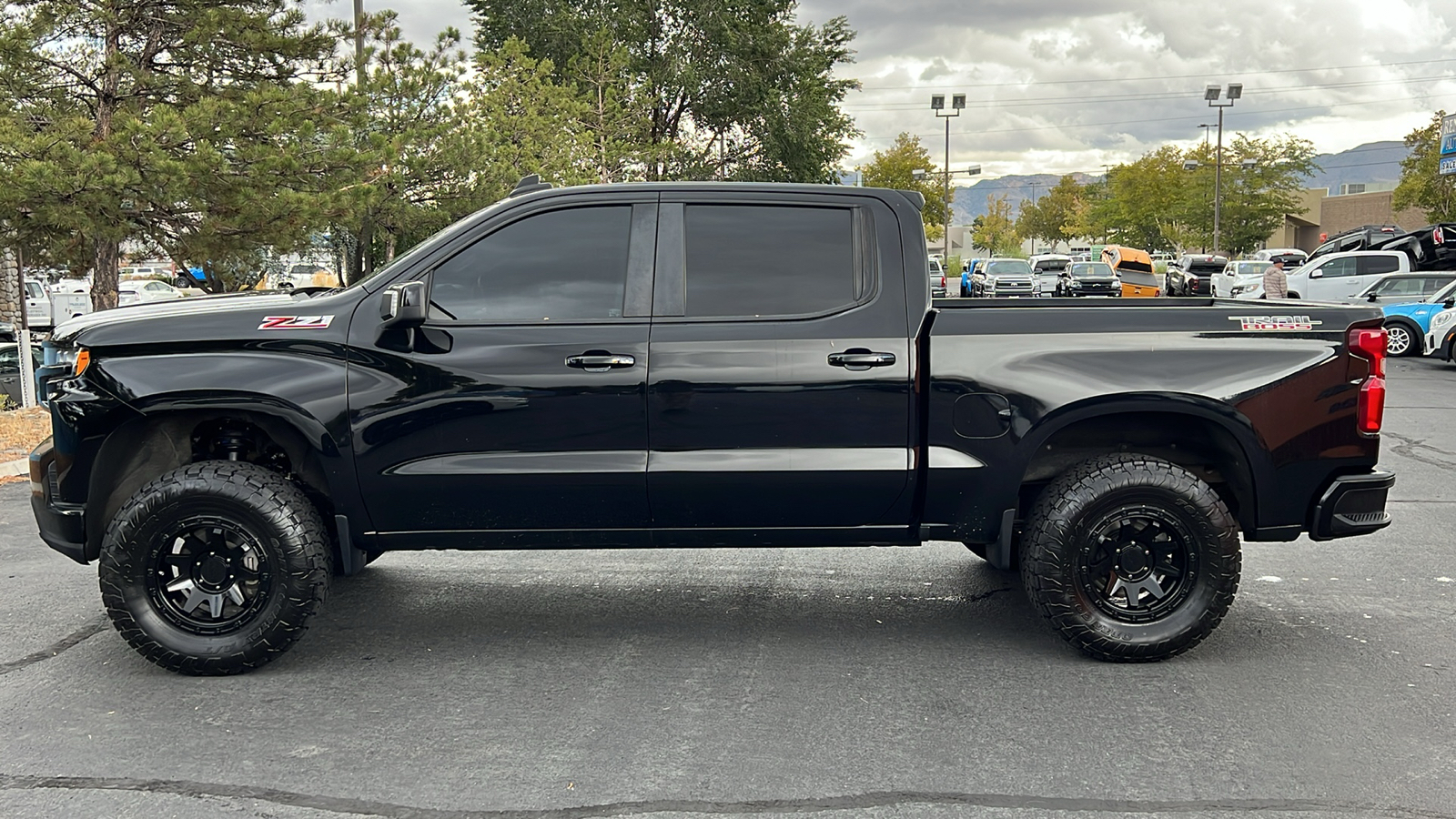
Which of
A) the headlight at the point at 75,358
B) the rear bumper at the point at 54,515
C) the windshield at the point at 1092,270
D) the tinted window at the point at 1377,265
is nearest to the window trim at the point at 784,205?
the headlight at the point at 75,358

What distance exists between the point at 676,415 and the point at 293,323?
60.9 inches

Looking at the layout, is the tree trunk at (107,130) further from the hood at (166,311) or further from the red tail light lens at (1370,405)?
the red tail light lens at (1370,405)

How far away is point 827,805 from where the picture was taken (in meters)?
3.67

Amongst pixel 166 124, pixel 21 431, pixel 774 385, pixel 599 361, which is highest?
pixel 166 124

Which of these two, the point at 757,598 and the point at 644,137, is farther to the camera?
the point at 644,137

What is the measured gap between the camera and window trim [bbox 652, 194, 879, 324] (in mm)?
4949

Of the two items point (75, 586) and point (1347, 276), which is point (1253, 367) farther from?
point (1347, 276)

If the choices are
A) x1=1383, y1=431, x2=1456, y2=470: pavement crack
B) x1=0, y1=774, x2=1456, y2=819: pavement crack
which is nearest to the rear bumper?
x1=0, y1=774, x2=1456, y2=819: pavement crack

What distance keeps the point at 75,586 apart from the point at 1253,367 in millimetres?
5657

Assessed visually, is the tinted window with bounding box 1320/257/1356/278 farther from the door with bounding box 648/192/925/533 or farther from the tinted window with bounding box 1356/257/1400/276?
the door with bounding box 648/192/925/533

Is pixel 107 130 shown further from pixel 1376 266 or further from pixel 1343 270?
pixel 1376 266

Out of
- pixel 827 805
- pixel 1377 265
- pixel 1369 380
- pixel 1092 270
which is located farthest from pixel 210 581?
pixel 1092 270

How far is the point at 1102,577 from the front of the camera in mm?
5031

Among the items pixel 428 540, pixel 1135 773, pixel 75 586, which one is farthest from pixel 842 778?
pixel 75 586
